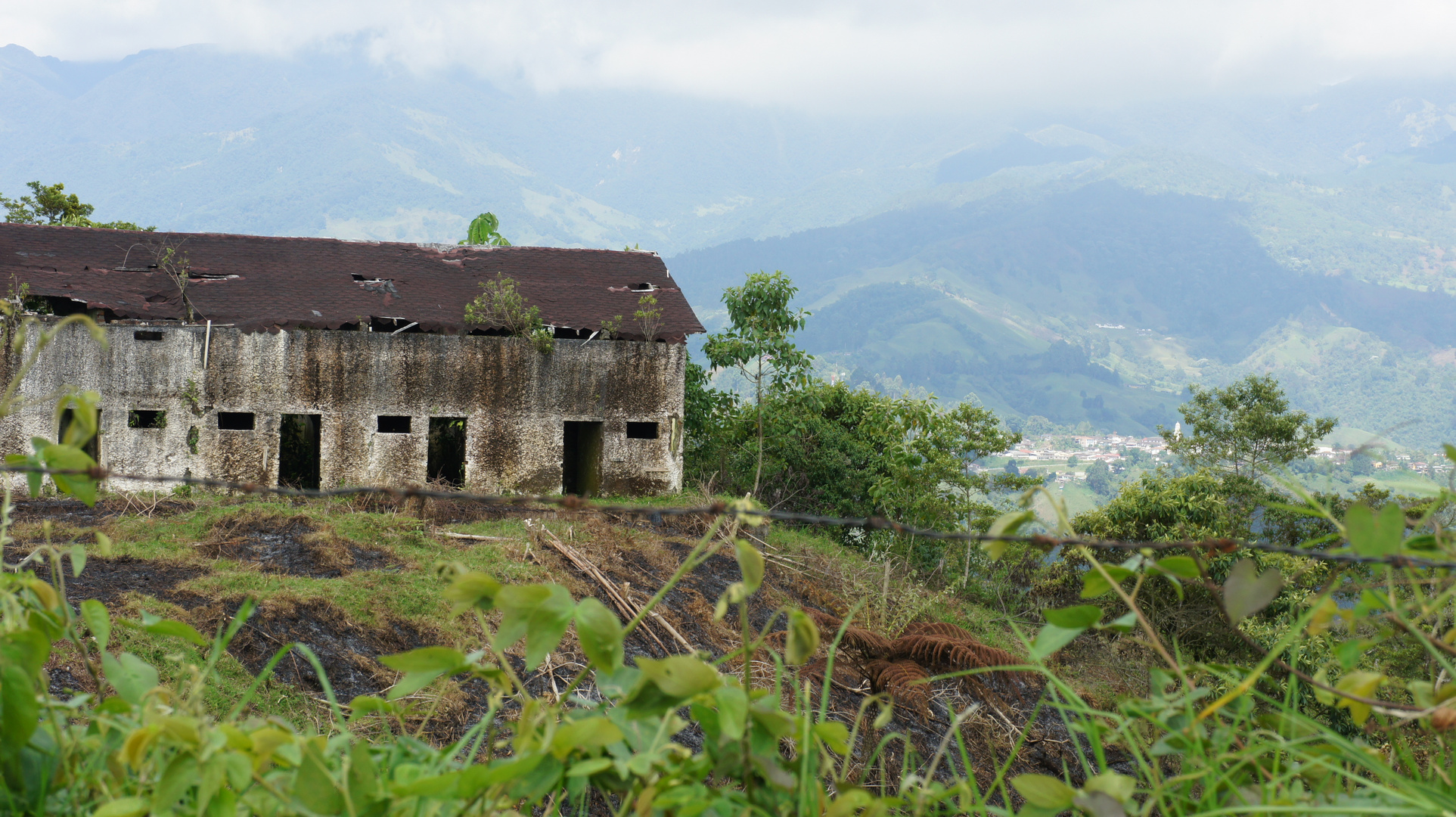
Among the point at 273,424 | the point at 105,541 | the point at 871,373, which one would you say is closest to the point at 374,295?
the point at 273,424

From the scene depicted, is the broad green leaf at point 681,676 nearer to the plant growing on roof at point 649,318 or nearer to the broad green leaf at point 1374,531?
the broad green leaf at point 1374,531

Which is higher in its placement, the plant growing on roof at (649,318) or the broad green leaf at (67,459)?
the plant growing on roof at (649,318)

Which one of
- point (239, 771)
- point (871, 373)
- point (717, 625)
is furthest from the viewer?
point (871, 373)

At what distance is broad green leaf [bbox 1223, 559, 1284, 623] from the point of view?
1520 millimetres

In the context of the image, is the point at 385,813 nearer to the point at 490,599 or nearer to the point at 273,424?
the point at 490,599

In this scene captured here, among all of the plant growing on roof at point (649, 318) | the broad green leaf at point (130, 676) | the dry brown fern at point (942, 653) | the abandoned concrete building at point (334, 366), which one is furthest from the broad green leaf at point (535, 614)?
the plant growing on roof at point (649, 318)

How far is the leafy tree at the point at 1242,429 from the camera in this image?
19.8 meters

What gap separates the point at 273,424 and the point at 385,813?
50.8 feet

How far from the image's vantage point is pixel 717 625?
32.9ft

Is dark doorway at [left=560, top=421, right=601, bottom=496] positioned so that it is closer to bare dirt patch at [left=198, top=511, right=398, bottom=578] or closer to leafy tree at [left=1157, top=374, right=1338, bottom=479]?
bare dirt patch at [left=198, top=511, right=398, bottom=578]

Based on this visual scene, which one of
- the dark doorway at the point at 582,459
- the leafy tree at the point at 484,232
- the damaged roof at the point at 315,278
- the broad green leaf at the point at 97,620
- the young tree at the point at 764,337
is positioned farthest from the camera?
the leafy tree at the point at 484,232

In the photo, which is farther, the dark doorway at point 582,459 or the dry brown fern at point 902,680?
the dark doorway at point 582,459

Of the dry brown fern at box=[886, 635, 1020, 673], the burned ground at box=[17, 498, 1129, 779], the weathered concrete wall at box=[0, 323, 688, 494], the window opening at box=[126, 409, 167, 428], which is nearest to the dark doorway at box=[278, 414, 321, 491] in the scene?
the weathered concrete wall at box=[0, 323, 688, 494]

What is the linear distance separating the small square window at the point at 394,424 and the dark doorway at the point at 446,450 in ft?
4.22
